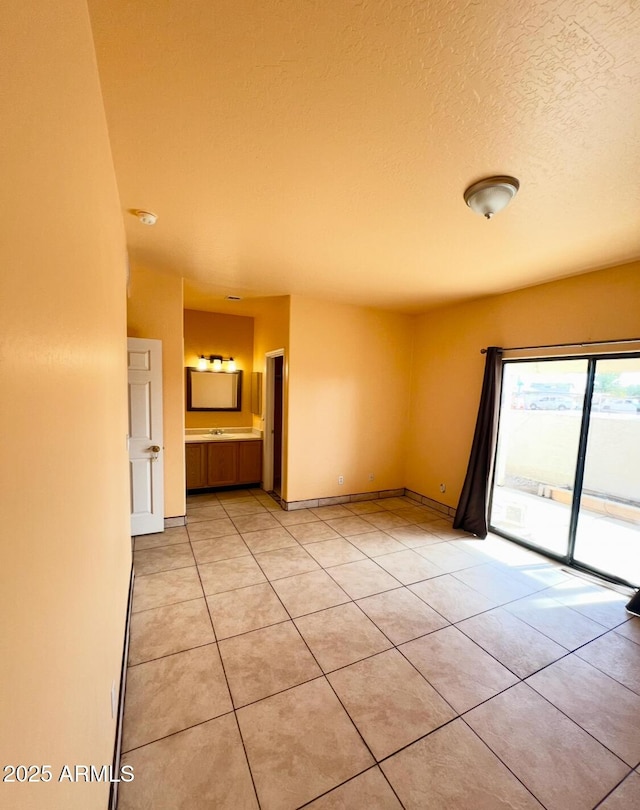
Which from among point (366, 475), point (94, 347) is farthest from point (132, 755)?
point (366, 475)

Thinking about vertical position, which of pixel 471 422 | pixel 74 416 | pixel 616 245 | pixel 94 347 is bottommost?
pixel 471 422

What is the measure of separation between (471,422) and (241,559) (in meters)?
3.04

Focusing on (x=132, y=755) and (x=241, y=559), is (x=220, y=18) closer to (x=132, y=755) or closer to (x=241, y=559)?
(x=132, y=755)

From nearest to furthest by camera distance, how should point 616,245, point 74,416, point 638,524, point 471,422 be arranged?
point 74,416
point 616,245
point 638,524
point 471,422

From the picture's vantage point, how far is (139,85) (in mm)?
1282

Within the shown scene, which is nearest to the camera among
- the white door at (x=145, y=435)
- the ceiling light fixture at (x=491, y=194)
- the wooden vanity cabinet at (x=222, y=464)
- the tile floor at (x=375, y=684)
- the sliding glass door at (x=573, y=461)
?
the tile floor at (x=375, y=684)

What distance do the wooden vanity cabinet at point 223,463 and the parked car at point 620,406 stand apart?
13.6ft

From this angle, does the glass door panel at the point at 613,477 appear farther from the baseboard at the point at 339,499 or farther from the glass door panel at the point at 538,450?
the baseboard at the point at 339,499

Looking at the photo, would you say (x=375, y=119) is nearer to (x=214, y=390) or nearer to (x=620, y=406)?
(x=620, y=406)

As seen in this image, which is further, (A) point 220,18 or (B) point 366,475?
(B) point 366,475

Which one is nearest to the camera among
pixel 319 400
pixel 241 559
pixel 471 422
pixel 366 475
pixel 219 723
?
pixel 219 723

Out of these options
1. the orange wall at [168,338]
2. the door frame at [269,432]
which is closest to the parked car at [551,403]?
the door frame at [269,432]

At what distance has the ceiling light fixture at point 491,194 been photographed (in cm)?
175

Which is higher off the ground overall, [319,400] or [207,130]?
[207,130]
